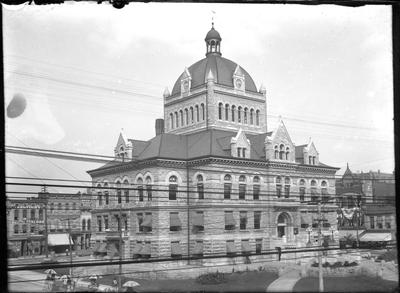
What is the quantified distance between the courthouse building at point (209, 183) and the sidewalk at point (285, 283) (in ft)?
3.67

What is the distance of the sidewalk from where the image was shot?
6.54 feet

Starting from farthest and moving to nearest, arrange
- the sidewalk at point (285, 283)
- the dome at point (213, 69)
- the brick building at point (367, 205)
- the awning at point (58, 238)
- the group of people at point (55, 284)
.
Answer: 1. the awning at point (58, 238)
2. the dome at point (213, 69)
3. the brick building at point (367, 205)
4. the group of people at point (55, 284)
5. the sidewalk at point (285, 283)

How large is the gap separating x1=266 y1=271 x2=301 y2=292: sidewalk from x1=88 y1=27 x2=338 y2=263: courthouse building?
1119 mm

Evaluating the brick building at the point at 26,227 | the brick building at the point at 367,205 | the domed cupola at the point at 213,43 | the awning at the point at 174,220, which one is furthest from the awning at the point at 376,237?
the brick building at the point at 26,227

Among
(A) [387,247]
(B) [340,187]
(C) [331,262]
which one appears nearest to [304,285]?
(C) [331,262]

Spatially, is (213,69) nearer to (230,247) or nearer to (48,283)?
(230,247)

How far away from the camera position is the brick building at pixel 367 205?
2580 mm

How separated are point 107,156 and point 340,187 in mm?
1833

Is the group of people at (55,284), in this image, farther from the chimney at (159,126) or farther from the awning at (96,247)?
the chimney at (159,126)

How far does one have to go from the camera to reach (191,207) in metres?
3.89

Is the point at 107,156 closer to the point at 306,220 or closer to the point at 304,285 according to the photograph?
the point at 304,285

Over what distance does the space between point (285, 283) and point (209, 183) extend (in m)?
1.88

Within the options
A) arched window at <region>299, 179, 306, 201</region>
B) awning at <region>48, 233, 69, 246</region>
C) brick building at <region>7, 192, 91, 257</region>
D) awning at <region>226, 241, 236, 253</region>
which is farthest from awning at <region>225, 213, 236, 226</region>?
awning at <region>48, 233, 69, 246</region>

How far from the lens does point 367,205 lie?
300 cm
